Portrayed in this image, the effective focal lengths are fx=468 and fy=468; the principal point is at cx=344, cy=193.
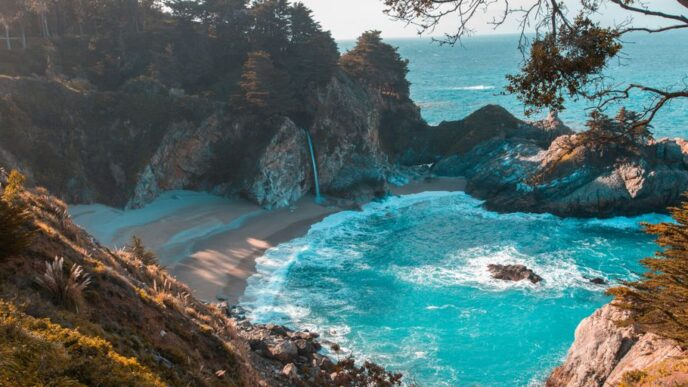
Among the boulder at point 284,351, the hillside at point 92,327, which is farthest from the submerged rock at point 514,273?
the hillside at point 92,327

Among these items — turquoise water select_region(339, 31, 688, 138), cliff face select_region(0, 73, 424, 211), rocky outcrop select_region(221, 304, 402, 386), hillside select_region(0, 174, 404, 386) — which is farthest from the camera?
turquoise water select_region(339, 31, 688, 138)

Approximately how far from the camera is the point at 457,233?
39.2 meters

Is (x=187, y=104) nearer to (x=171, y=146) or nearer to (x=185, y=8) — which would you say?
(x=171, y=146)

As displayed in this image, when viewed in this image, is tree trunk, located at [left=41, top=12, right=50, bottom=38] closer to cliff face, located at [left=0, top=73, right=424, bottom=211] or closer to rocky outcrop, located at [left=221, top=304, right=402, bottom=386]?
cliff face, located at [left=0, top=73, right=424, bottom=211]

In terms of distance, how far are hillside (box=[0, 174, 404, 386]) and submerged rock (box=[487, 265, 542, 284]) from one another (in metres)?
20.1

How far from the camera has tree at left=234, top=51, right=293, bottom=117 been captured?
42.9m

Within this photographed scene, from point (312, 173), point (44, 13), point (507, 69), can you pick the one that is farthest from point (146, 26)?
point (507, 69)

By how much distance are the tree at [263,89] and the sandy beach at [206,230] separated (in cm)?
894

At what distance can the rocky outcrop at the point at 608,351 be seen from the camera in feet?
38.8

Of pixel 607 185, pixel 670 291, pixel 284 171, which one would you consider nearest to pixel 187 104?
pixel 284 171

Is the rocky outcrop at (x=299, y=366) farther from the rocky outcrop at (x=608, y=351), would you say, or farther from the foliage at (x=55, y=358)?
the foliage at (x=55, y=358)

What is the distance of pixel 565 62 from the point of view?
28.5 feet

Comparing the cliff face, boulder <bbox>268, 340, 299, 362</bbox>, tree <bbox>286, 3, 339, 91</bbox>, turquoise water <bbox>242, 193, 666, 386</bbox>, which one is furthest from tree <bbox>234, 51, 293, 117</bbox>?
boulder <bbox>268, 340, 299, 362</bbox>

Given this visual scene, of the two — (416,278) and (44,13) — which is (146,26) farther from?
(416,278)
